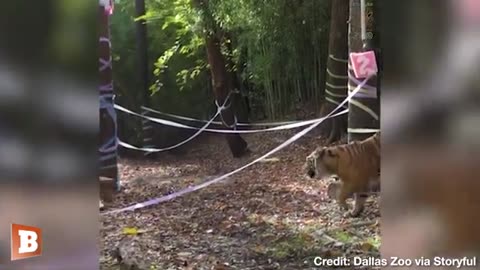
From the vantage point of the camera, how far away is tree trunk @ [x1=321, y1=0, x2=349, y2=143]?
1771 millimetres

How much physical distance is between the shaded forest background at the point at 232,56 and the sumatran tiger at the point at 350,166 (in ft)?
0.44

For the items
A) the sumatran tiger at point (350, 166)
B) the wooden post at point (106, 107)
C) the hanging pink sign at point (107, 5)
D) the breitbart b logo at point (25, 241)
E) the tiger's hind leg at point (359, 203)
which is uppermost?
the hanging pink sign at point (107, 5)

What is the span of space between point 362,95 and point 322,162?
24cm

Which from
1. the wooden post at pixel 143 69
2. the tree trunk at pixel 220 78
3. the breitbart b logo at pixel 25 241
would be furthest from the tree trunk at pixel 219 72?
the breitbart b logo at pixel 25 241

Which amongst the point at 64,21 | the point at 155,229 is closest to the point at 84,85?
the point at 64,21

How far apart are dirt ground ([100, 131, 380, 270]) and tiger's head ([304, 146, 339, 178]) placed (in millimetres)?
24

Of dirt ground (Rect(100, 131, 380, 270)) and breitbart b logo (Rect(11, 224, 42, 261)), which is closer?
dirt ground (Rect(100, 131, 380, 270))

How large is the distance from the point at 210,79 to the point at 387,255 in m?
0.75

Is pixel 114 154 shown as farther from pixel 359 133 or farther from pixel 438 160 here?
pixel 438 160

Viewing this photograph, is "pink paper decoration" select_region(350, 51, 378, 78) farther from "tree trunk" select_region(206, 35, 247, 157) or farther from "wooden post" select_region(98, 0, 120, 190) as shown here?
"wooden post" select_region(98, 0, 120, 190)

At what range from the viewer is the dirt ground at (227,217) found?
1.79 metres

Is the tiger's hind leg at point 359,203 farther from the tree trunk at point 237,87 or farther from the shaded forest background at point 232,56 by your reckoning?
the tree trunk at point 237,87

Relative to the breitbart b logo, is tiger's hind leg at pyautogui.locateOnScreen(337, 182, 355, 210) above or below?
above

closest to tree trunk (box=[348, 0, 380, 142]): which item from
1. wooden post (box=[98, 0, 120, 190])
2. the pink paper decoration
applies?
the pink paper decoration
